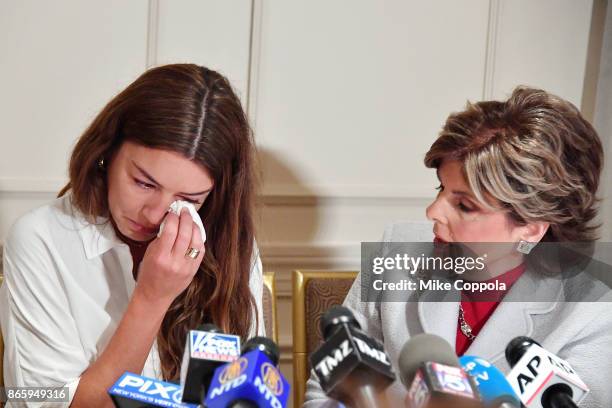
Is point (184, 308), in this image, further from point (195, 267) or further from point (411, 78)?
point (411, 78)

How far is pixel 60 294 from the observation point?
5.00 ft

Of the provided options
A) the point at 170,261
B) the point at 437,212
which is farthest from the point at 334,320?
the point at 437,212

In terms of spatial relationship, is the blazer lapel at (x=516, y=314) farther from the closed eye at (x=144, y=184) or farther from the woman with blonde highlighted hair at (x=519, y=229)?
the closed eye at (x=144, y=184)

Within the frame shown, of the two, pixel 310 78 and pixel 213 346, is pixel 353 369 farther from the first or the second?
pixel 310 78

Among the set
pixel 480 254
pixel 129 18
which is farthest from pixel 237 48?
pixel 480 254

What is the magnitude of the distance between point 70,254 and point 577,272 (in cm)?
101

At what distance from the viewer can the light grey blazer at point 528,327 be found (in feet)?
4.90

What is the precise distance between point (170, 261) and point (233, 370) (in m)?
0.67

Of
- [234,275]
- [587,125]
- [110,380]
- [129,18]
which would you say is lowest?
[110,380]

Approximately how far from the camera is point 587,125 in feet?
5.18

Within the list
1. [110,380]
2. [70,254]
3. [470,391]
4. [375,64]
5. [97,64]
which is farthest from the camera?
[375,64]

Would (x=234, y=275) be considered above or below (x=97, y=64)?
below

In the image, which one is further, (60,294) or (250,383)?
(60,294)

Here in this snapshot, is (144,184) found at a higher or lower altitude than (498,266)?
higher
